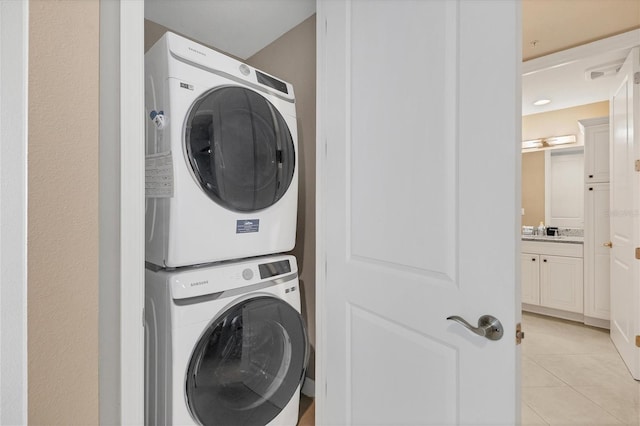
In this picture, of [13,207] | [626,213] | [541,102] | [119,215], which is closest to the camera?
[13,207]

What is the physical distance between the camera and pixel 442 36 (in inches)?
36.0

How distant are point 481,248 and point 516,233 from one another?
0.09 meters

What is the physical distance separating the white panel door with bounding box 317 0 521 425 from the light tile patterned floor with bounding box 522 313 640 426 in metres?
1.34

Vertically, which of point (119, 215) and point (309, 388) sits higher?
point (119, 215)

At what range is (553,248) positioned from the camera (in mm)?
3646

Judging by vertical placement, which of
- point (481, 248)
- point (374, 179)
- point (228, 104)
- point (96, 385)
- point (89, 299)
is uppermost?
point (228, 104)

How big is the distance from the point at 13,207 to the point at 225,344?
2.84ft

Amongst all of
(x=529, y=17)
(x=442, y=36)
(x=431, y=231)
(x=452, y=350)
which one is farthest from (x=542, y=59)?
(x=452, y=350)

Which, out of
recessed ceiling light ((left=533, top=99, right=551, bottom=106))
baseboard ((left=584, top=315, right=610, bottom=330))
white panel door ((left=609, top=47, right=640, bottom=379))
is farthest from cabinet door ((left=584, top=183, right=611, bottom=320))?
recessed ceiling light ((left=533, top=99, right=551, bottom=106))

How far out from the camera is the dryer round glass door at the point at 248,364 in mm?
1221

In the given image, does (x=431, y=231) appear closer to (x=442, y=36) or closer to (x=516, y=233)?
(x=516, y=233)

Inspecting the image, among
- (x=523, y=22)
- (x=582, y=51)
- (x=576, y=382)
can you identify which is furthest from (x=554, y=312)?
(x=523, y=22)

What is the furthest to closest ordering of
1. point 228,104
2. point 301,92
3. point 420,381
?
1. point 301,92
2. point 228,104
3. point 420,381

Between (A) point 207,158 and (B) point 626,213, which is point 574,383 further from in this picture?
(A) point 207,158
